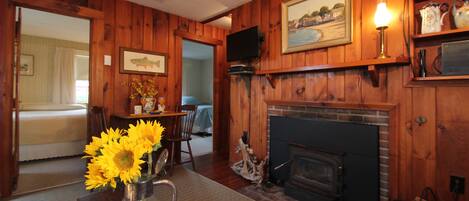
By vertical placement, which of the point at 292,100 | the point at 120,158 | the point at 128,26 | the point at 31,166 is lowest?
the point at 31,166

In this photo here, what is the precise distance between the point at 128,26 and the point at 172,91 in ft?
3.53

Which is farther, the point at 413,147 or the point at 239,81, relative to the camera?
the point at 239,81

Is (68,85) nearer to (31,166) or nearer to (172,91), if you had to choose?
(31,166)

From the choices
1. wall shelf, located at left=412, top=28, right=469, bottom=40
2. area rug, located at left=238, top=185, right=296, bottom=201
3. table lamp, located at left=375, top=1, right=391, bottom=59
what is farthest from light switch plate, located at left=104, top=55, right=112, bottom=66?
wall shelf, located at left=412, top=28, right=469, bottom=40

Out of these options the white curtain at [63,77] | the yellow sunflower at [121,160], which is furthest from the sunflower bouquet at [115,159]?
the white curtain at [63,77]

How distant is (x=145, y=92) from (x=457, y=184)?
3.28 meters

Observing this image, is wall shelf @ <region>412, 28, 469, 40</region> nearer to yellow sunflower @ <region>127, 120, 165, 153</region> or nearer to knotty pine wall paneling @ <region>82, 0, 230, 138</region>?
yellow sunflower @ <region>127, 120, 165, 153</region>

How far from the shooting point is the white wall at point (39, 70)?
16.7 ft

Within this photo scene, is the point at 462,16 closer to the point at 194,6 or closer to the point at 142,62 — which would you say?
the point at 194,6

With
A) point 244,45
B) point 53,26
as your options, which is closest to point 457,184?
point 244,45

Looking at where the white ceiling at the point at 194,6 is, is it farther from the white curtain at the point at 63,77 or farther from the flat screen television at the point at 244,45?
the white curtain at the point at 63,77

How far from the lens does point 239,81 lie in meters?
3.28

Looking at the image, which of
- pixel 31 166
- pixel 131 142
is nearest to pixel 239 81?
pixel 131 142

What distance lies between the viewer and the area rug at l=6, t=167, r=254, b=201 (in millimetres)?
2307
